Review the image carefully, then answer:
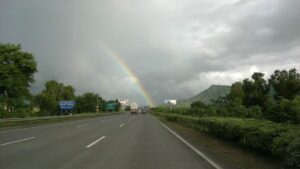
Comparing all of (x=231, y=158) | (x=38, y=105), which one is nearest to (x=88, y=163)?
(x=231, y=158)

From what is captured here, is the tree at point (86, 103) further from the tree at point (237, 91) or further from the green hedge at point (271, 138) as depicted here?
the green hedge at point (271, 138)

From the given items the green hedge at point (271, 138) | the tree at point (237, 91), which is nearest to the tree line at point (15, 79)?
the tree at point (237, 91)

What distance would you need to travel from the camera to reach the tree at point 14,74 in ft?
214

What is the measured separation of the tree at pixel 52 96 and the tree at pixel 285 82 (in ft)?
228

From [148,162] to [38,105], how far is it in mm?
122197

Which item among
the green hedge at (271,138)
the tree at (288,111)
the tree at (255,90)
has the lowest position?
the green hedge at (271,138)

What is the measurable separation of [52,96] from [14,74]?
196 feet

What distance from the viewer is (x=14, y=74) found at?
66.1m

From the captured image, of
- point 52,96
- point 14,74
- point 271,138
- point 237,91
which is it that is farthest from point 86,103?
point 271,138

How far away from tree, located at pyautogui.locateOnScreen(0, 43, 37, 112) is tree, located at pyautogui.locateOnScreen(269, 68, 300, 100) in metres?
46.0

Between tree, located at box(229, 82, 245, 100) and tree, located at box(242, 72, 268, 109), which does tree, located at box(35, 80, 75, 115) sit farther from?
tree, located at box(242, 72, 268, 109)

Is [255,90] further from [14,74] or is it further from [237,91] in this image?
[14,74]

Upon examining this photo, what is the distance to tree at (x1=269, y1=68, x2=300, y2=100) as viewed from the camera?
230ft

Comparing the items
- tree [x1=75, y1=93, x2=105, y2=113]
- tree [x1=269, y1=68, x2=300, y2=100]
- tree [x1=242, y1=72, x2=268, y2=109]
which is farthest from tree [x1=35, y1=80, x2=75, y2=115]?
tree [x1=269, y1=68, x2=300, y2=100]
